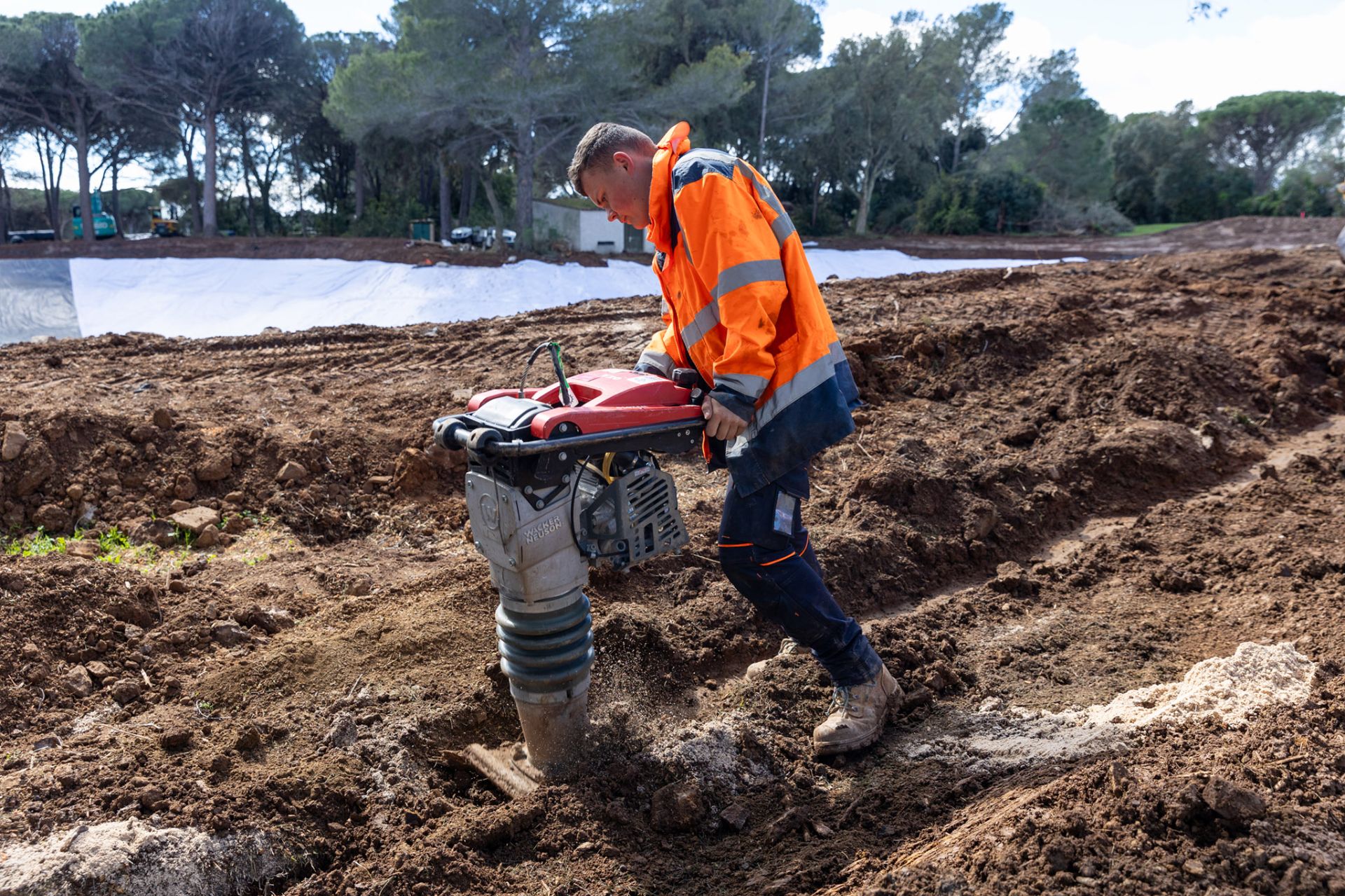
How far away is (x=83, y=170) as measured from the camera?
27.0 m

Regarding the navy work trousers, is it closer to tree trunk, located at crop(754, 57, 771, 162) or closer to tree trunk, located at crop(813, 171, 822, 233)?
tree trunk, located at crop(754, 57, 771, 162)

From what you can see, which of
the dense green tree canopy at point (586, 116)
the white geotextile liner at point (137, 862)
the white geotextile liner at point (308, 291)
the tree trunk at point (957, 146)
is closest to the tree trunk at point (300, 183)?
the dense green tree canopy at point (586, 116)

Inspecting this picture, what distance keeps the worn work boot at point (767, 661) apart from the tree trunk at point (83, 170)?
2888 centimetres

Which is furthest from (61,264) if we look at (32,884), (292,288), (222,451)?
(32,884)

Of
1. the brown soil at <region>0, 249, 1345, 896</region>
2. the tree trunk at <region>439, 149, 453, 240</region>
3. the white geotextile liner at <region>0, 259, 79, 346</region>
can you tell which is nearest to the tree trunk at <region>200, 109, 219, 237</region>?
the tree trunk at <region>439, 149, 453, 240</region>

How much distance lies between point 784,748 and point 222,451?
150 inches

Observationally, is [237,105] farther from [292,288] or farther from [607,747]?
[607,747]

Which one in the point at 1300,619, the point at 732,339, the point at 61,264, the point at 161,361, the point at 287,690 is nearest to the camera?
the point at 732,339

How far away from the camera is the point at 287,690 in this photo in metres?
3.20

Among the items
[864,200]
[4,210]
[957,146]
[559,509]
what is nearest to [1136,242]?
[864,200]

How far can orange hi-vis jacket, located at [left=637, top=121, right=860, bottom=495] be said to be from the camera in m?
2.50

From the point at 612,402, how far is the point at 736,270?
1.65ft

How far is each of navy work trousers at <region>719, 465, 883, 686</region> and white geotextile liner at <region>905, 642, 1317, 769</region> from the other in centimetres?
40

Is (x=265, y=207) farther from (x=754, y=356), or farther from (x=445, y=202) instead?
(x=754, y=356)
